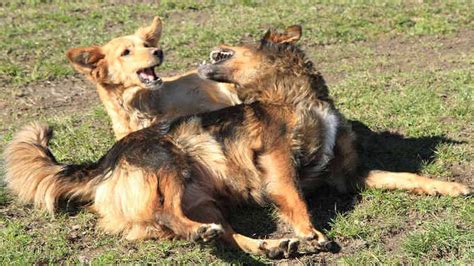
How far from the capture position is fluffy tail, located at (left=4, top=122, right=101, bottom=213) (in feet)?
15.2

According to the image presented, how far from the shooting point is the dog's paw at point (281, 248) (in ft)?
13.6

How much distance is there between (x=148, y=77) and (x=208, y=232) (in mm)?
2854

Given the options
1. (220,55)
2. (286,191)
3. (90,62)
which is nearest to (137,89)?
(90,62)

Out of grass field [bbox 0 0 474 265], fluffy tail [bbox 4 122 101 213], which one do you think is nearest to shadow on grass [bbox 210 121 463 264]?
grass field [bbox 0 0 474 265]

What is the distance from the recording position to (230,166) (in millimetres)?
4680

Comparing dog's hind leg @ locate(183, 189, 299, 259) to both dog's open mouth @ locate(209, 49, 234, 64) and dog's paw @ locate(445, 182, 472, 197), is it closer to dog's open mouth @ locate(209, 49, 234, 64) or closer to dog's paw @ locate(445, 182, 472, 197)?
dog's open mouth @ locate(209, 49, 234, 64)

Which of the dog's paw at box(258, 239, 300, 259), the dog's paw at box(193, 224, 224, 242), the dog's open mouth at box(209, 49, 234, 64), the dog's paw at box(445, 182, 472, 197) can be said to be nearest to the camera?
the dog's paw at box(193, 224, 224, 242)

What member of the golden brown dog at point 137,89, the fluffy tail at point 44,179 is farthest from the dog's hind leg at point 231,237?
the golden brown dog at point 137,89

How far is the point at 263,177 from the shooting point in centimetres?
463

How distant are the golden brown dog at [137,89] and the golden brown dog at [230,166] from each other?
119 cm

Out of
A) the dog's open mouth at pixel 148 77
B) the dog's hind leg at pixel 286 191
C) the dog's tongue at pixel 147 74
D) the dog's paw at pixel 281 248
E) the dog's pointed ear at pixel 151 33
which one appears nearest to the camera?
the dog's paw at pixel 281 248

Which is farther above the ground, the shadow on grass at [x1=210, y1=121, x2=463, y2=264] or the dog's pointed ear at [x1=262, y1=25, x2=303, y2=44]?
the dog's pointed ear at [x1=262, y1=25, x2=303, y2=44]

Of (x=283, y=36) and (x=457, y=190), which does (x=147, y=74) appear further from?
(x=457, y=190)

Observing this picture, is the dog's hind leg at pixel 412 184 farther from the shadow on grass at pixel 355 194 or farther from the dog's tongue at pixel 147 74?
the dog's tongue at pixel 147 74
